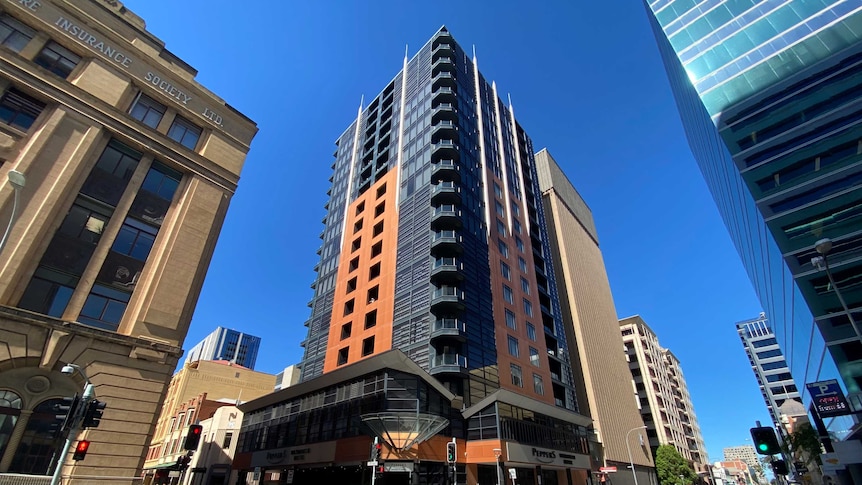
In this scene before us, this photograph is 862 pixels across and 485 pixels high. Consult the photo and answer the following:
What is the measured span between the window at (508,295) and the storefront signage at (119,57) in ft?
115

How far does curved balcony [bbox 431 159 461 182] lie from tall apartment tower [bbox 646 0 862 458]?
27227mm

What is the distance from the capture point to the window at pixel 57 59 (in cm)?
2241

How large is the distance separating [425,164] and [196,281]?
33250 mm

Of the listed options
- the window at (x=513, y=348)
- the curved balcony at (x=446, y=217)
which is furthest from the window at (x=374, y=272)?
the window at (x=513, y=348)

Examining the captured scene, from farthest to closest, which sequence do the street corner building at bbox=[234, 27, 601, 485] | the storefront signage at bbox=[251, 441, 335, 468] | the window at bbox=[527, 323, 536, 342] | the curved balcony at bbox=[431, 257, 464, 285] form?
A: the window at bbox=[527, 323, 536, 342], the curved balcony at bbox=[431, 257, 464, 285], the street corner building at bbox=[234, 27, 601, 485], the storefront signage at bbox=[251, 441, 335, 468]

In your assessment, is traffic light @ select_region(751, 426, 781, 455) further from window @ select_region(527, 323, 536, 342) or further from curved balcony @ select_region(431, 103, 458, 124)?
curved balcony @ select_region(431, 103, 458, 124)

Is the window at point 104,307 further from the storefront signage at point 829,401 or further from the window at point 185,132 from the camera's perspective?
the storefront signage at point 829,401

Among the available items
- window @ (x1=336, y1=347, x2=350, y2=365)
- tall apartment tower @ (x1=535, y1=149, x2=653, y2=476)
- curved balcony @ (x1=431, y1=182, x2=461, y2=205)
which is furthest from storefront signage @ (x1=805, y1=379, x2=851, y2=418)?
window @ (x1=336, y1=347, x2=350, y2=365)

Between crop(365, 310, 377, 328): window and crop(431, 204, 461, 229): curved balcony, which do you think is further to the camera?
crop(365, 310, 377, 328): window

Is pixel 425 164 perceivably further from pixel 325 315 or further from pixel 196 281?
pixel 196 281

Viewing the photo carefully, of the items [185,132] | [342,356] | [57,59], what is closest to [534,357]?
[342,356]

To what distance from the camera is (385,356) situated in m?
30.5

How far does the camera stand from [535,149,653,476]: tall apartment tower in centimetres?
6103

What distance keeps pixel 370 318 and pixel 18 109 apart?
1359 inches
